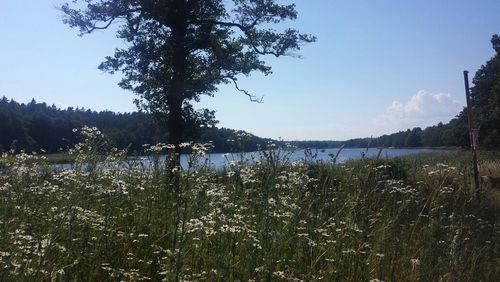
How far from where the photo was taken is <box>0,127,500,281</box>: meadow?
9.29 feet

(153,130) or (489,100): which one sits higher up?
(489,100)

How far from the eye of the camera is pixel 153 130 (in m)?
14.1

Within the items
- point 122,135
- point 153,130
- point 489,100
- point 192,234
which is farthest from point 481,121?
point 192,234

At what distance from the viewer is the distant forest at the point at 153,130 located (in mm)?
6605

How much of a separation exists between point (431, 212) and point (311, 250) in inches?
78.6

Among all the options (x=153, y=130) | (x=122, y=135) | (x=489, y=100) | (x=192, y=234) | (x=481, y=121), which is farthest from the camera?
(x=489, y=100)

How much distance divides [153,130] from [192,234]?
11.0m

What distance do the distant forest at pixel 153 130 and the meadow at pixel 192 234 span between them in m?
0.85

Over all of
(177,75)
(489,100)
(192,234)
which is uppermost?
(489,100)

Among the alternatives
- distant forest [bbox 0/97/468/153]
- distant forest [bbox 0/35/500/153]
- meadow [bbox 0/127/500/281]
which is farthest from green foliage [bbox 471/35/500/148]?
meadow [bbox 0/127/500/281]

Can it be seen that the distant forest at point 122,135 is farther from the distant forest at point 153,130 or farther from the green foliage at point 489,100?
the green foliage at point 489,100

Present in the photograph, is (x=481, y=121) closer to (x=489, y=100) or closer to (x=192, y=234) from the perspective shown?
(x=489, y=100)

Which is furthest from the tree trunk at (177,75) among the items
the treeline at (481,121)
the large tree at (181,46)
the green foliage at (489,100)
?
the green foliage at (489,100)

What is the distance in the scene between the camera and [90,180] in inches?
153
